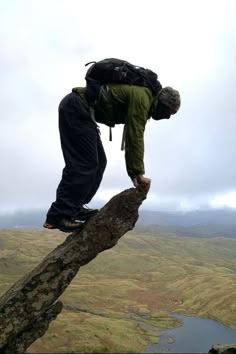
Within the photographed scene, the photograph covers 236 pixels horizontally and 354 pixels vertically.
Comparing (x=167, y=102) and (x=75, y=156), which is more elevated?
(x=167, y=102)

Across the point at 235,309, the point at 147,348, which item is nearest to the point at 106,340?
the point at 147,348

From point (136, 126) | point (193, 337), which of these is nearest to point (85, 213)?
point (136, 126)

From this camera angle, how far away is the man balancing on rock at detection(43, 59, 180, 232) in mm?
12758

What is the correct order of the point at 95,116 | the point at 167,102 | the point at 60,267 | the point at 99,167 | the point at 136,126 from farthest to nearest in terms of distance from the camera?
the point at 60,267
the point at 99,167
the point at 95,116
the point at 167,102
the point at 136,126

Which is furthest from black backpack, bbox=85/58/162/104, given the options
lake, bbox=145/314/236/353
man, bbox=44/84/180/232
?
lake, bbox=145/314/236/353

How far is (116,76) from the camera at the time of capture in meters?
12.8

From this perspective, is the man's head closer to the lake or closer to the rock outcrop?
the rock outcrop

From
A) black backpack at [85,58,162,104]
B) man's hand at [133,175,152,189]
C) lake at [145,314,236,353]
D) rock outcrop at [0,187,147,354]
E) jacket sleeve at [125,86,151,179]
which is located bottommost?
lake at [145,314,236,353]

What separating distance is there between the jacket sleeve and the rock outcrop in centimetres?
232

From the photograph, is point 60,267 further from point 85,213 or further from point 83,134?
A: point 83,134

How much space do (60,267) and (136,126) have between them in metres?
6.10

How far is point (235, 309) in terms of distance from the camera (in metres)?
174

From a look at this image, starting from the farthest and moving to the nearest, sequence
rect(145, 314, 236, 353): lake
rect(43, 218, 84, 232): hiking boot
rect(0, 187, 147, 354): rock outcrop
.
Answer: rect(145, 314, 236, 353): lake → rect(0, 187, 147, 354): rock outcrop → rect(43, 218, 84, 232): hiking boot

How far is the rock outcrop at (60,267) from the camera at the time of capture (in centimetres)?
1466
